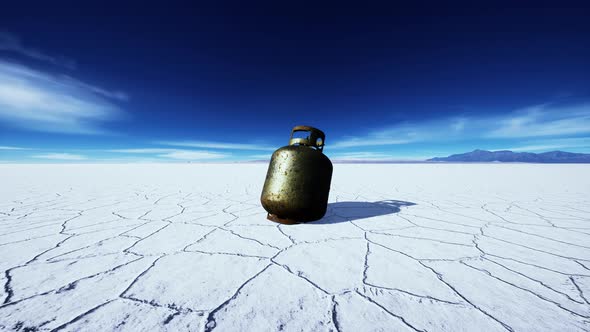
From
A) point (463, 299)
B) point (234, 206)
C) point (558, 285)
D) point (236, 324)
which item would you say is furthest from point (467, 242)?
point (234, 206)

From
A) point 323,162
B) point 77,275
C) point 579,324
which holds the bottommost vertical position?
point 579,324

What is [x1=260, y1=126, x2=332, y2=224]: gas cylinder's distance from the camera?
7.55 ft

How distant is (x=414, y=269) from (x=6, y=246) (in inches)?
127

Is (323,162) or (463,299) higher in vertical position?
(323,162)

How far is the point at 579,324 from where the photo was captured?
1.05 metres

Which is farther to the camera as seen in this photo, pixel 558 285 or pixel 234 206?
pixel 234 206

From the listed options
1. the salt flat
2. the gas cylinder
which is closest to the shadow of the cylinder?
the salt flat

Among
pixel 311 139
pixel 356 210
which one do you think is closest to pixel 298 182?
pixel 311 139

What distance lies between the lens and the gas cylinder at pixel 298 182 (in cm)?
230

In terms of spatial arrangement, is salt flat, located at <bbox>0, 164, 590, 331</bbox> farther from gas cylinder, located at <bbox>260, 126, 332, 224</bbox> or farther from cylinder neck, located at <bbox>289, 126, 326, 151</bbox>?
cylinder neck, located at <bbox>289, 126, 326, 151</bbox>

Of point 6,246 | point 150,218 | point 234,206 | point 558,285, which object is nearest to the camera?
point 558,285

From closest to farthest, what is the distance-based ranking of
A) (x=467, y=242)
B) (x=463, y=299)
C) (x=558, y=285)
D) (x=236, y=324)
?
(x=236, y=324), (x=463, y=299), (x=558, y=285), (x=467, y=242)

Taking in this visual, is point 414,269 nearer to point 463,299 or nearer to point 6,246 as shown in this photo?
point 463,299

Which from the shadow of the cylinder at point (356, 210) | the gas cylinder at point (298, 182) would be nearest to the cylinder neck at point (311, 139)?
the gas cylinder at point (298, 182)
